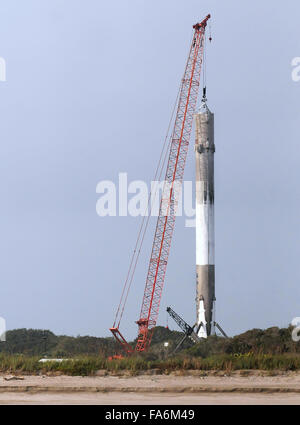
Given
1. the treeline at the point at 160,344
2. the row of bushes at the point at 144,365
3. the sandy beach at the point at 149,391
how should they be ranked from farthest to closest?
the treeline at the point at 160,344, the row of bushes at the point at 144,365, the sandy beach at the point at 149,391

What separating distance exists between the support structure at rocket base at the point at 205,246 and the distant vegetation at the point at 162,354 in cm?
241

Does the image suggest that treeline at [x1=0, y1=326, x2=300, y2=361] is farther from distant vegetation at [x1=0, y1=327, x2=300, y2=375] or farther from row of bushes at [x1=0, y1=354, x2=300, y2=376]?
row of bushes at [x1=0, y1=354, x2=300, y2=376]

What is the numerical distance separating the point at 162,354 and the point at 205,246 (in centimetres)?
997

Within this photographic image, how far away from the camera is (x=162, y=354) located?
4812 centimetres

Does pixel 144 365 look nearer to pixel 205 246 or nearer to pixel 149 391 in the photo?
pixel 149 391

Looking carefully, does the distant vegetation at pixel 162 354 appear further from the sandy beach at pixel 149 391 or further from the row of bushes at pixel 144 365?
the sandy beach at pixel 149 391

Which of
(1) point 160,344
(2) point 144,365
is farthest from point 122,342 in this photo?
(2) point 144,365

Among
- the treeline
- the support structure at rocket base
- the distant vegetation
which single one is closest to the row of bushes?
the distant vegetation

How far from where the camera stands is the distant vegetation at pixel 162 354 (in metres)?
29.3

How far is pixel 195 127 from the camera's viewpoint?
54.9m

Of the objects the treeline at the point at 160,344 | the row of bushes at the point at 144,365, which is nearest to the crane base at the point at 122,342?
the treeline at the point at 160,344
